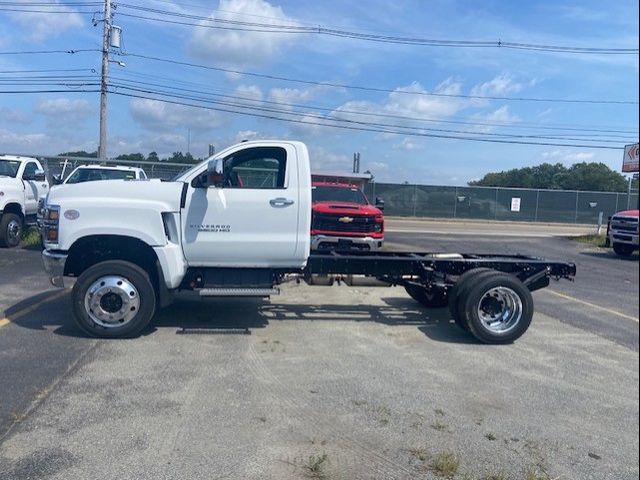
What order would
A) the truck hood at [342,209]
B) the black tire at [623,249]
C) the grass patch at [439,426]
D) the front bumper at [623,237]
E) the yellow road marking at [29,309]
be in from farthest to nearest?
the black tire at [623,249] → the front bumper at [623,237] → the truck hood at [342,209] → the yellow road marking at [29,309] → the grass patch at [439,426]

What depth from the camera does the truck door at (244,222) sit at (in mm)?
7441

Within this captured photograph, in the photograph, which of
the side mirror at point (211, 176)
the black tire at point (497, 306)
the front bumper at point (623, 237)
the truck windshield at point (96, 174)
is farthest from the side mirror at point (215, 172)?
the front bumper at point (623, 237)

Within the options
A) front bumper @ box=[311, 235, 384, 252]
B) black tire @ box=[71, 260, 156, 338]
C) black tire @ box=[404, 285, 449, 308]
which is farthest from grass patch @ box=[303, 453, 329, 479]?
front bumper @ box=[311, 235, 384, 252]

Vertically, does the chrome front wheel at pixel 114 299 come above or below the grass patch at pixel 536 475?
above

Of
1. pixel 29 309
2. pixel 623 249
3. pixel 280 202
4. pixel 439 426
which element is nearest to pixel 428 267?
pixel 280 202

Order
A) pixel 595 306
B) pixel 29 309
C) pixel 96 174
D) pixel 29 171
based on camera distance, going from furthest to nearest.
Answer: pixel 29 171, pixel 96 174, pixel 595 306, pixel 29 309

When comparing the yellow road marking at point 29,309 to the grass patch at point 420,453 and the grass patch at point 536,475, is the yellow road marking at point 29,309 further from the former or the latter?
the grass patch at point 536,475

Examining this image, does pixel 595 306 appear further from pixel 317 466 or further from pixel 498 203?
pixel 498 203

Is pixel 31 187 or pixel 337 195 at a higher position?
pixel 337 195

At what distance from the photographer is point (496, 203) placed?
144 feet

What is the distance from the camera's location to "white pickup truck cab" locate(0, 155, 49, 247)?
15.5m

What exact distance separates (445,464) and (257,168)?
15.9 feet

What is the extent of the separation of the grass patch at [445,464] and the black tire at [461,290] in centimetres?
352

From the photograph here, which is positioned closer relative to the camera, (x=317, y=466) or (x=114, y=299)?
(x=317, y=466)
